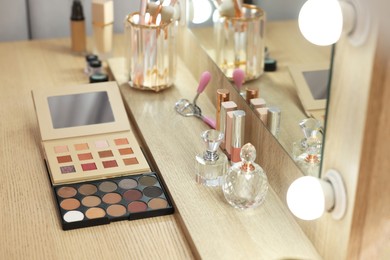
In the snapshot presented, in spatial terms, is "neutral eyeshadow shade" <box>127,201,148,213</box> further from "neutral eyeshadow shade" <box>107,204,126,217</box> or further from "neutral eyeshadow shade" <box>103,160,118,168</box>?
"neutral eyeshadow shade" <box>103,160,118,168</box>

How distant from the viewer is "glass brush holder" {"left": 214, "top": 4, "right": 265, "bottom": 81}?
143cm

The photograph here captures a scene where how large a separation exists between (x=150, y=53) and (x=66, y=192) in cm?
43

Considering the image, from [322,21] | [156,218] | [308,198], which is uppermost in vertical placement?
[322,21]

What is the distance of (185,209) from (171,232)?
0.15 ft

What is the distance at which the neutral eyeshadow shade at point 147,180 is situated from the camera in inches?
50.8

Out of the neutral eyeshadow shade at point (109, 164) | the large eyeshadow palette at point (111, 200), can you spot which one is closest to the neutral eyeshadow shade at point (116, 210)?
the large eyeshadow palette at point (111, 200)

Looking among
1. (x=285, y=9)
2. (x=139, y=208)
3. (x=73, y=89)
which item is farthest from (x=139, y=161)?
(x=285, y=9)

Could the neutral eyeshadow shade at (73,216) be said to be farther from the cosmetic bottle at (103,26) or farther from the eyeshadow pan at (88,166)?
the cosmetic bottle at (103,26)

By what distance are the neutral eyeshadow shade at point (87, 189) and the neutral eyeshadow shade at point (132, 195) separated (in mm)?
52

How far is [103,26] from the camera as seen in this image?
1.77 metres

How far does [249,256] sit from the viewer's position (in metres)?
1.09

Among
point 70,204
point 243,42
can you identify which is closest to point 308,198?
point 70,204

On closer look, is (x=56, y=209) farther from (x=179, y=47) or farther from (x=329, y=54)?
(x=179, y=47)

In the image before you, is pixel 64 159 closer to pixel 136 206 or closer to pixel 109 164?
pixel 109 164
